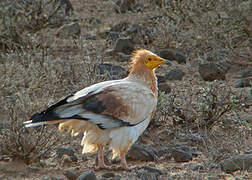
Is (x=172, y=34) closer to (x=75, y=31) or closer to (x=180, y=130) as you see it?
(x=75, y=31)

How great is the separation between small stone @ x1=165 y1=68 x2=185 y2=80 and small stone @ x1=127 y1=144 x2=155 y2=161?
2.79m

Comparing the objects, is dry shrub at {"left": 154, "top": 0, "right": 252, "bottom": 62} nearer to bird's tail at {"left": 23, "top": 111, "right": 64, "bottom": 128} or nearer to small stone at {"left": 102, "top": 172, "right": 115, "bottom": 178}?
small stone at {"left": 102, "top": 172, "right": 115, "bottom": 178}

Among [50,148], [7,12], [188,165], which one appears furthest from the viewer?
[7,12]

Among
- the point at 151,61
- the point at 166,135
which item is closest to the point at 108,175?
the point at 151,61

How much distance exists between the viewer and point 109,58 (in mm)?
9281

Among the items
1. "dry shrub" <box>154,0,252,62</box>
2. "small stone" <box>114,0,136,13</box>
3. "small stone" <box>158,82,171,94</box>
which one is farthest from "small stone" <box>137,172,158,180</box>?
"small stone" <box>114,0,136,13</box>

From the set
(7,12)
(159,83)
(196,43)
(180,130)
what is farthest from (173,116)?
(7,12)

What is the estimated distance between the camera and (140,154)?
216 inches

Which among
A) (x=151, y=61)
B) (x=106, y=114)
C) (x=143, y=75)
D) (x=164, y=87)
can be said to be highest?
(x=151, y=61)

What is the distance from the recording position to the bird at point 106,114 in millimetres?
4730

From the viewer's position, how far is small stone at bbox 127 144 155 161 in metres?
5.48

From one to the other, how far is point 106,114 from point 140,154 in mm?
845

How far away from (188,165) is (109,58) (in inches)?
175

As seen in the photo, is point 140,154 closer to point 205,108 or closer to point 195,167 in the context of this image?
point 195,167
